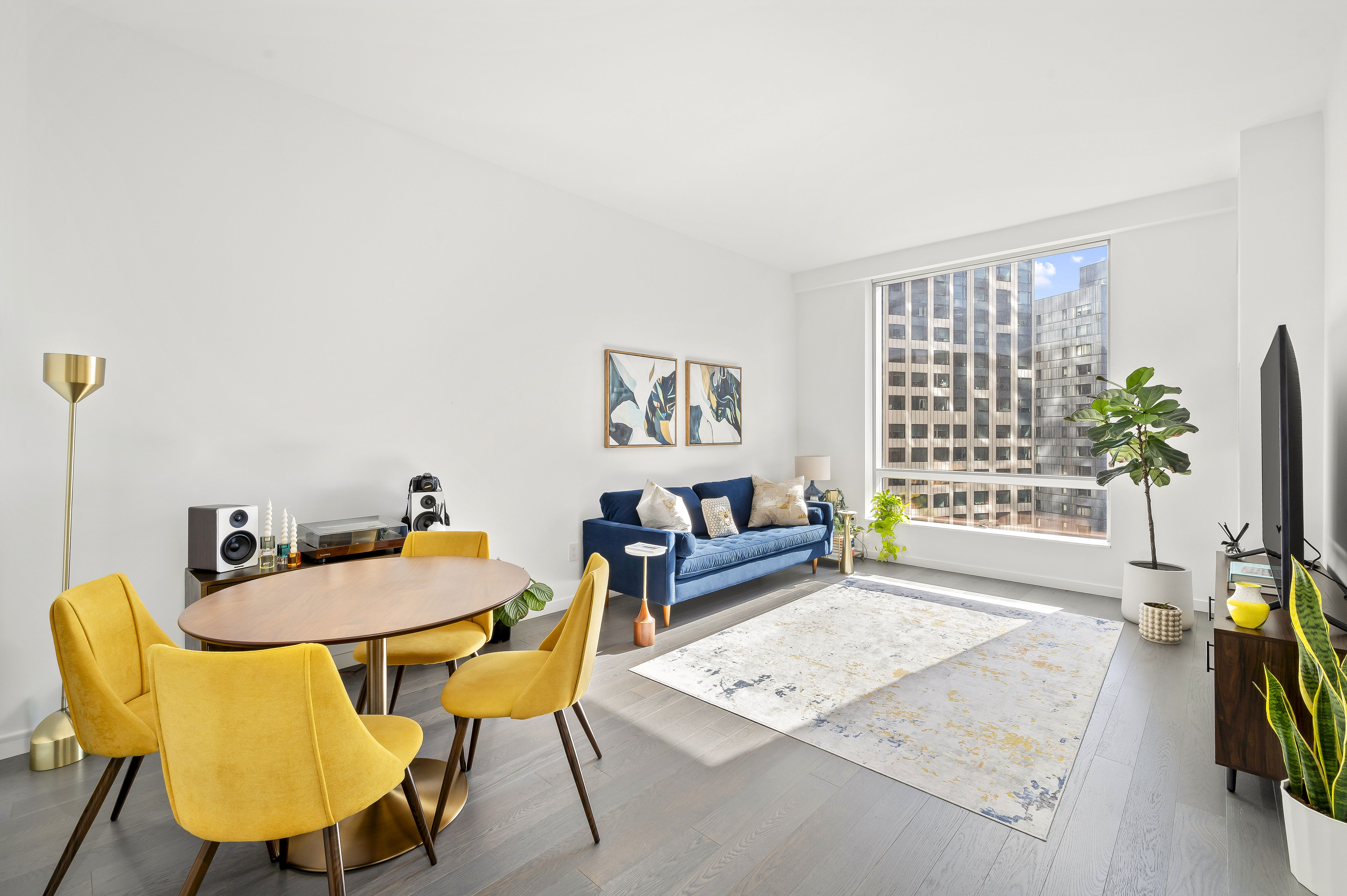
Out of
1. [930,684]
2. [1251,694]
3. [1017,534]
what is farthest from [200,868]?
[1017,534]

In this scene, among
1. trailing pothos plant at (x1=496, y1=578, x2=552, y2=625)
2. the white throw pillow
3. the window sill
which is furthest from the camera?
the window sill

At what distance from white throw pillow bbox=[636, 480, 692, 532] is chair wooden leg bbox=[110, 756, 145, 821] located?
3.02m

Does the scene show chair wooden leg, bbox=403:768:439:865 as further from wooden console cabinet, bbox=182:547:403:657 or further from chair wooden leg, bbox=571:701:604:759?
wooden console cabinet, bbox=182:547:403:657

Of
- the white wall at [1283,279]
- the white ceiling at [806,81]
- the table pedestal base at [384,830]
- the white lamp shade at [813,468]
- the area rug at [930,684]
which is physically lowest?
the table pedestal base at [384,830]

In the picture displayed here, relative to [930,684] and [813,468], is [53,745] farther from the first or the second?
[813,468]

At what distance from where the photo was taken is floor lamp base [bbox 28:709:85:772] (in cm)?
230

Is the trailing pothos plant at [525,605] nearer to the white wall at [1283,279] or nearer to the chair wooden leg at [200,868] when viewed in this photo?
the chair wooden leg at [200,868]

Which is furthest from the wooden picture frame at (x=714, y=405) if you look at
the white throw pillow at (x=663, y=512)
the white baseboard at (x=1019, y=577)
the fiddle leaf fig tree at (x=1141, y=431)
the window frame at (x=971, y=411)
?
the fiddle leaf fig tree at (x=1141, y=431)

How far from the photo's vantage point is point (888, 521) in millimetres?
5719

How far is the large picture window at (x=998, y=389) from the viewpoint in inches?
195

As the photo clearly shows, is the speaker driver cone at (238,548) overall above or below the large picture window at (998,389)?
below

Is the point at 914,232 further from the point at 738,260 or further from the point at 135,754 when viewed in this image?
the point at 135,754

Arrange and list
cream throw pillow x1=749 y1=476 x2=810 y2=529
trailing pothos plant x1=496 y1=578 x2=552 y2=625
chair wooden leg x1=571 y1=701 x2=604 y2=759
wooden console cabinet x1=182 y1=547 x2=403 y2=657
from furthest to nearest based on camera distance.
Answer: cream throw pillow x1=749 y1=476 x2=810 y2=529 → trailing pothos plant x1=496 y1=578 x2=552 y2=625 → wooden console cabinet x1=182 y1=547 x2=403 y2=657 → chair wooden leg x1=571 y1=701 x2=604 y2=759

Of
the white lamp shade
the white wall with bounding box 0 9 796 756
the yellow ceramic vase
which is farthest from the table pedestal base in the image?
the white lamp shade
